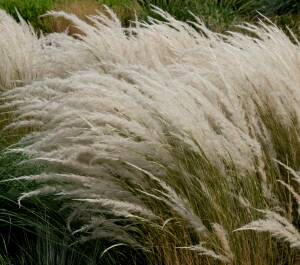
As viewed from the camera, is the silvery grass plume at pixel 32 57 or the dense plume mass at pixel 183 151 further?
the silvery grass plume at pixel 32 57

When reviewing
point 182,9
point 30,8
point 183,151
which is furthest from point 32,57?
point 30,8

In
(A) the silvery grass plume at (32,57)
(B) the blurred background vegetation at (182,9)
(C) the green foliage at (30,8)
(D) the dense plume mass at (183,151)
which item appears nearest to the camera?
(D) the dense plume mass at (183,151)

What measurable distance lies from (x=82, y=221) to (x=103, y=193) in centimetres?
28

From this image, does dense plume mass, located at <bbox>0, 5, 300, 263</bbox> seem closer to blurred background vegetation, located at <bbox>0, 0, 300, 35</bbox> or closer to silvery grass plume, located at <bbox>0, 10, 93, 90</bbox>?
silvery grass plume, located at <bbox>0, 10, 93, 90</bbox>

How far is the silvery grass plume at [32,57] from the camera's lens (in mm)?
4594

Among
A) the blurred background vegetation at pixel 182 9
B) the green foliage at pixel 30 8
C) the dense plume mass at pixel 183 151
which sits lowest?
the green foliage at pixel 30 8

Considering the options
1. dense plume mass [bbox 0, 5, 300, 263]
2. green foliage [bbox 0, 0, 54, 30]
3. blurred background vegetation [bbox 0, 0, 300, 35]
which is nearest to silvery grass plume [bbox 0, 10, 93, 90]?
dense plume mass [bbox 0, 5, 300, 263]

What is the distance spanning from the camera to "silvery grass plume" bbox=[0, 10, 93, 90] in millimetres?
4594

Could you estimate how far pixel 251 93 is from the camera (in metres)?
3.25

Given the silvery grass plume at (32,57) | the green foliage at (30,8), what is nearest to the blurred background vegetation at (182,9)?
the green foliage at (30,8)

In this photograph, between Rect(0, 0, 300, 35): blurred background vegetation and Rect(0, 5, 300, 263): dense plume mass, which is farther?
Rect(0, 0, 300, 35): blurred background vegetation

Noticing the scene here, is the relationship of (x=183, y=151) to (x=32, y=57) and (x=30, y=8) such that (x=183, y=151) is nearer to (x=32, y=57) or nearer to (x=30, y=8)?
(x=32, y=57)

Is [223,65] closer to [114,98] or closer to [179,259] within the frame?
[114,98]

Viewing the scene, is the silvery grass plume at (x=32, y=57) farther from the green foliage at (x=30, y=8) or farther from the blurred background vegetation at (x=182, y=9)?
the green foliage at (x=30, y=8)
